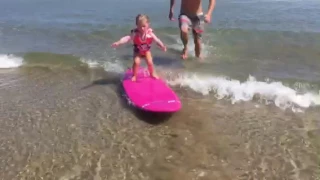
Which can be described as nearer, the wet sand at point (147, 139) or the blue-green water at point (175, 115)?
the wet sand at point (147, 139)

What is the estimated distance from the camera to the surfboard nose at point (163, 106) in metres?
6.07

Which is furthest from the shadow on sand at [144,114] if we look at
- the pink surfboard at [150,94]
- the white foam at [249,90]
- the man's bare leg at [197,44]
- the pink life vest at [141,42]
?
the man's bare leg at [197,44]

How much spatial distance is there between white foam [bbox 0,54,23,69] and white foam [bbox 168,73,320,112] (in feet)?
12.4

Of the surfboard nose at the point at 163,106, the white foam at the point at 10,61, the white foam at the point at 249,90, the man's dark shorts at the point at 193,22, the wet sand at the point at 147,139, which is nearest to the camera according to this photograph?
the wet sand at the point at 147,139

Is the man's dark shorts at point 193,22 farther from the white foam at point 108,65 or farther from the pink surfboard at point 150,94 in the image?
the pink surfboard at point 150,94

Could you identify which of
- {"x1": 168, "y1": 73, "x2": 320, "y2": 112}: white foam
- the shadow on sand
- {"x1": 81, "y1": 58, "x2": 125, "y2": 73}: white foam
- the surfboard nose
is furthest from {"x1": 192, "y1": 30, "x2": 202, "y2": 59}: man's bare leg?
the surfboard nose

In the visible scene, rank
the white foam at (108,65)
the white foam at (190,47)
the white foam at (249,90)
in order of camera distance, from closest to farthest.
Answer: the white foam at (249,90)
the white foam at (108,65)
the white foam at (190,47)

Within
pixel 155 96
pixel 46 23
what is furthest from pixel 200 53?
pixel 46 23

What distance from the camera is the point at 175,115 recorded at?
630cm

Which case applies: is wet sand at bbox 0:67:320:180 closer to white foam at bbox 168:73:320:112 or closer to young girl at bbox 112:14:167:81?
white foam at bbox 168:73:320:112

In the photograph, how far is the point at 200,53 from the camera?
31.2 feet

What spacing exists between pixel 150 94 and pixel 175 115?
1.95 feet

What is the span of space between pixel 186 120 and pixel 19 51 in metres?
5.91

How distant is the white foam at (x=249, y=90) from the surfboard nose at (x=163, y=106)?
1.22 metres
